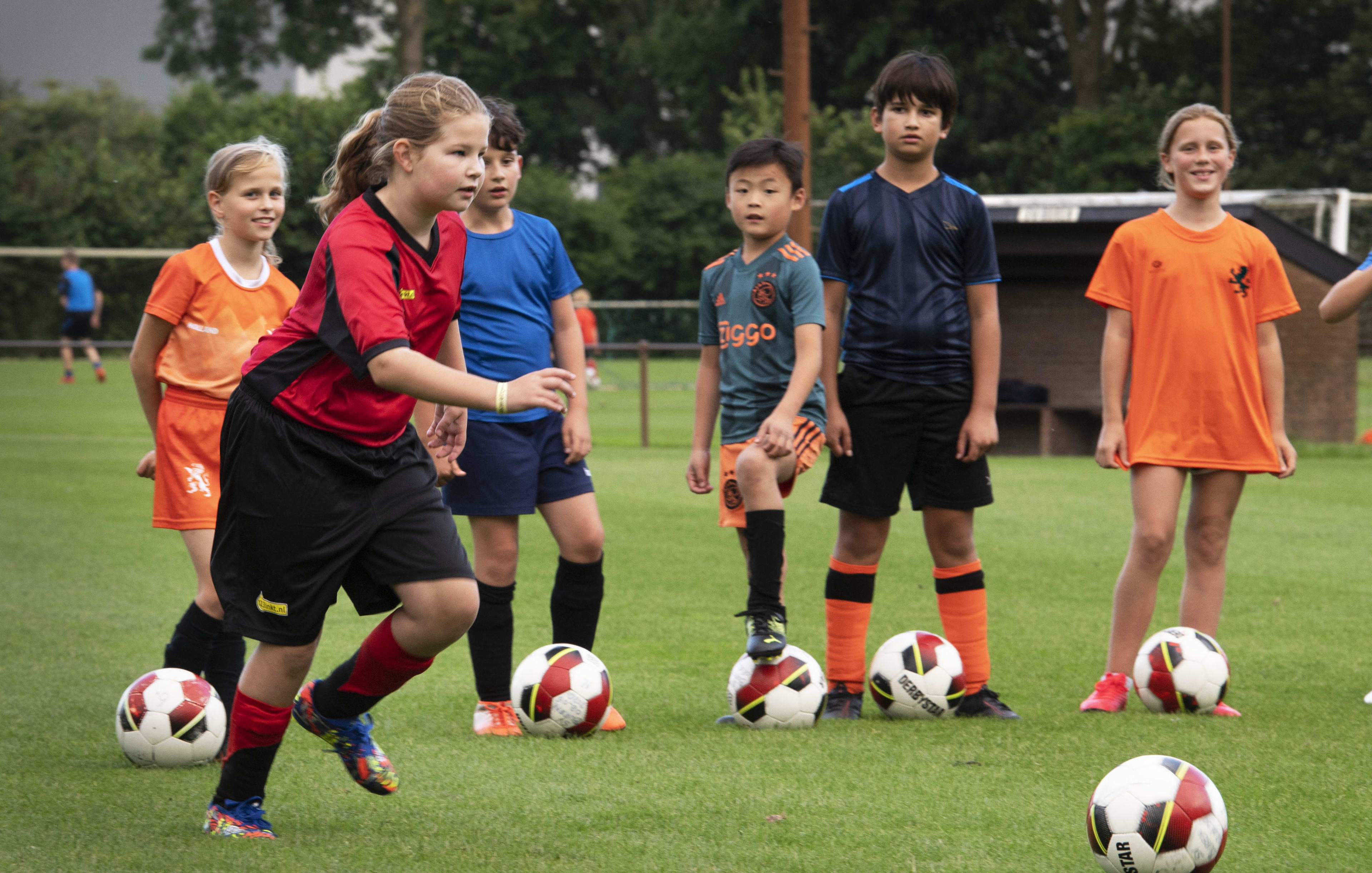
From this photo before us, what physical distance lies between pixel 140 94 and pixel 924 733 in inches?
2878

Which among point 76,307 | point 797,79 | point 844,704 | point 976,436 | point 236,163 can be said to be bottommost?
point 76,307

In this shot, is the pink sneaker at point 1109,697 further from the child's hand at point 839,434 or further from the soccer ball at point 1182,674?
the child's hand at point 839,434

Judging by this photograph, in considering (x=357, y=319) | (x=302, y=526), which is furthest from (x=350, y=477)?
(x=357, y=319)

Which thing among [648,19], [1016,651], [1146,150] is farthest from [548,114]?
[1016,651]

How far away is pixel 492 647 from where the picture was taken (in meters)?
4.77

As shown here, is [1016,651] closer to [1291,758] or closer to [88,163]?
[1291,758]

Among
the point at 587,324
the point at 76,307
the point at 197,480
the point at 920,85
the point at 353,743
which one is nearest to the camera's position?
the point at 353,743

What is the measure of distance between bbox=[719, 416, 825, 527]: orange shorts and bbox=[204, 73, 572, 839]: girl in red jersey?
1647mm

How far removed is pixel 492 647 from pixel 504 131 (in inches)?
67.4

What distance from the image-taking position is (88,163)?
38469mm

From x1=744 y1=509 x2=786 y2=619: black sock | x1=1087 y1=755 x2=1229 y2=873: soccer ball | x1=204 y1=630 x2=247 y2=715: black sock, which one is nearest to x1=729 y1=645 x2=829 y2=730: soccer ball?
x1=744 y1=509 x2=786 y2=619: black sock

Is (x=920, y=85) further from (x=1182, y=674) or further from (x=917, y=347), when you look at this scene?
(x=1182, y=674)

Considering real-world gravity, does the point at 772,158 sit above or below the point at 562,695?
above

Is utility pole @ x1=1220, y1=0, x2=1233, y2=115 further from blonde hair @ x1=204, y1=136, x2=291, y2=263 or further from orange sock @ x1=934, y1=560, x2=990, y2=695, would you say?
blonde hair @ x1=204, y1=136, x2=291, y2=263
